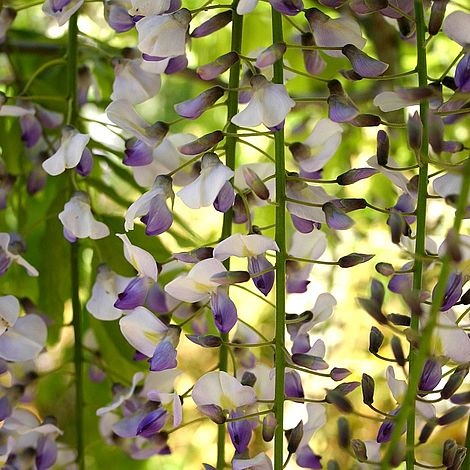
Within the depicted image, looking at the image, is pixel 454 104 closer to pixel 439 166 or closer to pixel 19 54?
pixel 439 166

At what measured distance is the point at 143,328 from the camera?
0.51 meters

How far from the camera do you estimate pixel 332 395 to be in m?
0.38

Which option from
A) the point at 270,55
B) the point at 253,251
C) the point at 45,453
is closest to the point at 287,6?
the point at 270,55

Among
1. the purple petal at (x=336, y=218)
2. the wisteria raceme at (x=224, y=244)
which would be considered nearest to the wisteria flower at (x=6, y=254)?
the wisteria raceme at (x=224, y=244)

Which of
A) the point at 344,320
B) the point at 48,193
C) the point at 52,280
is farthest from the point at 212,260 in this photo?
the point at 344,320

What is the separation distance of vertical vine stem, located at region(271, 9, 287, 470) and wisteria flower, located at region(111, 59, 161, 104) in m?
A: 0.15

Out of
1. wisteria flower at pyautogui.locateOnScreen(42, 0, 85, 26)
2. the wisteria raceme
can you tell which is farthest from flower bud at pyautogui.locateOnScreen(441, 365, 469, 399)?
wisteria flower at pyautogui.locateOnScreen(42, 0, 85, 26)

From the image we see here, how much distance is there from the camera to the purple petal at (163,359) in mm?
486

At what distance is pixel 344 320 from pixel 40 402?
2.28 feet

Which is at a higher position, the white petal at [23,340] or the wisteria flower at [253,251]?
the wisteria flower at [253,251]

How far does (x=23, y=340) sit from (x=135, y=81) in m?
0.19

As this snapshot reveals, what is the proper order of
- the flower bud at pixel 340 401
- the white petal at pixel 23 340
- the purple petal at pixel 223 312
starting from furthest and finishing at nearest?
the white petal at pixel 23 340, the purple petal at pixel 223 312, the flower bud at pixel 340 401

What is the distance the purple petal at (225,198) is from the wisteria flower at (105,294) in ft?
0.43

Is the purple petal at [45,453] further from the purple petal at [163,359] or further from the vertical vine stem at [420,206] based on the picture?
the vertical vine stem at [420,206]
